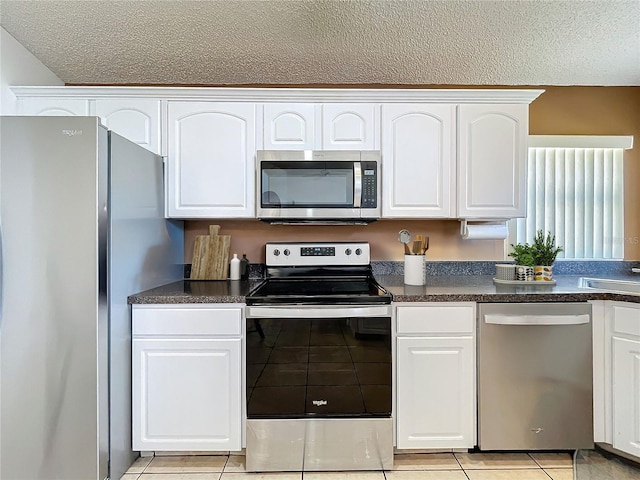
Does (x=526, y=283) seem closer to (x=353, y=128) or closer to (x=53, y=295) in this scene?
(x=353, y=128)

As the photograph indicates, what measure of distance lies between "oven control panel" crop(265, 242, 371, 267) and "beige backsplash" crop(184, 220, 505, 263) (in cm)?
14

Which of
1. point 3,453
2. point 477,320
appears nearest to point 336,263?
point 477,320

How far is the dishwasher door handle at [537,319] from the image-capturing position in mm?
1829

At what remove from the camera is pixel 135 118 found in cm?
220

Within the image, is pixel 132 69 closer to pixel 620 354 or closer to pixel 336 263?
pixel 336 263

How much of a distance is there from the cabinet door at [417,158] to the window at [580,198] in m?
0.86

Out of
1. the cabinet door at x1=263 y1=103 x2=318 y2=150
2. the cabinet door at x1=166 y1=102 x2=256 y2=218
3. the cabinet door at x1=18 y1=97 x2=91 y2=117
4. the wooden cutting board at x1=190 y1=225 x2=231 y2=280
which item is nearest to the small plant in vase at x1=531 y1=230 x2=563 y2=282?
the cabinet door at x1=263 y1=103 x2=318 y2=150

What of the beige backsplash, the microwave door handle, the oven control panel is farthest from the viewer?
the beige backsplash

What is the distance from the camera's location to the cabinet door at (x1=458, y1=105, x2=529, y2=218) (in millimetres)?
2221

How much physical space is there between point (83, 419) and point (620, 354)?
2.58 meters

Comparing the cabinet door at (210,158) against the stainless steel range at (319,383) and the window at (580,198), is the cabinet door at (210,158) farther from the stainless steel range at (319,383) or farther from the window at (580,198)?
the window at (580,198)

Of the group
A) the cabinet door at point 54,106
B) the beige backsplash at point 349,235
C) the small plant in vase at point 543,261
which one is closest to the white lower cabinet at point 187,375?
the beige backsplash at point 349,235

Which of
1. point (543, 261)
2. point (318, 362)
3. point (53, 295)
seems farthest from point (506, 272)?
point (53, 295)

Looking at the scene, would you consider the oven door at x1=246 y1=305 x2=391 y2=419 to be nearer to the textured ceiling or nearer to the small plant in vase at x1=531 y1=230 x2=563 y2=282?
the small plant in vase at x1=531 y1=230 x2=563 y2=282
